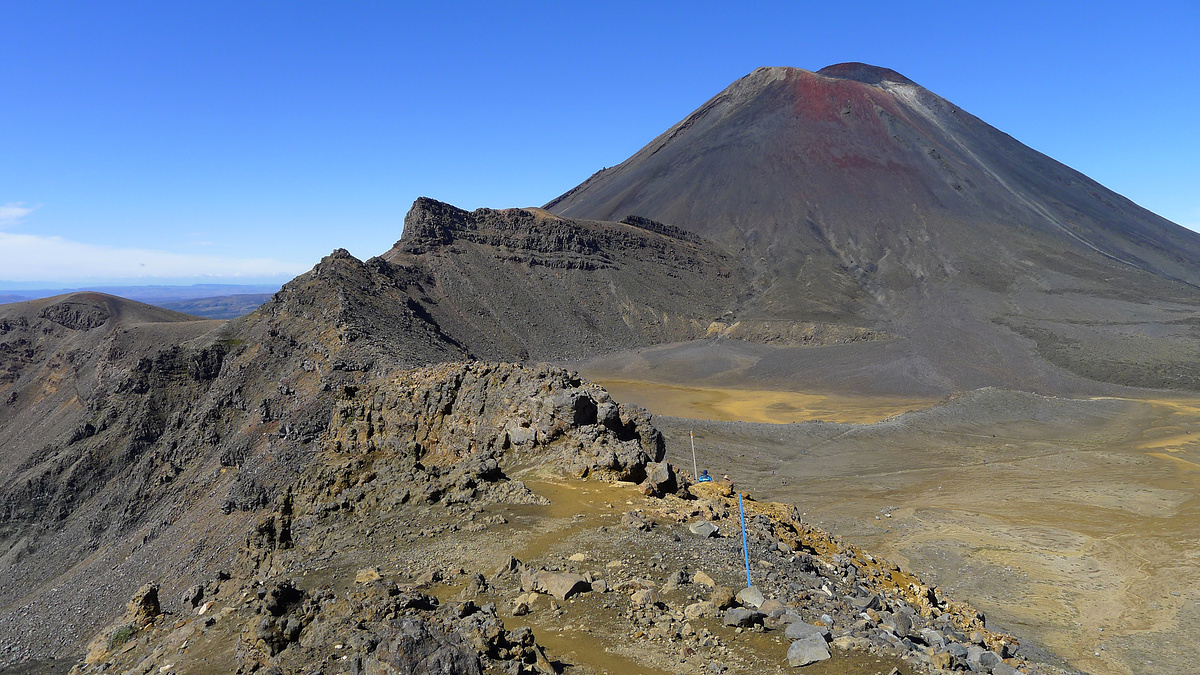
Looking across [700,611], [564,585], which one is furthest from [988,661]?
[564,585]

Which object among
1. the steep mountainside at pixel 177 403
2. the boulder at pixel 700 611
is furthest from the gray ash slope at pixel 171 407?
the boulder at pixel 700 611

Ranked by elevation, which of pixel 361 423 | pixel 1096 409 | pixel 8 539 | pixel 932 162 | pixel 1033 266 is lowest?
pixel 8 539

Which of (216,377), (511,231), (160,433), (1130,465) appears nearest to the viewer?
(1130,465)

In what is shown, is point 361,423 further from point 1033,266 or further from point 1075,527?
point 1033,266

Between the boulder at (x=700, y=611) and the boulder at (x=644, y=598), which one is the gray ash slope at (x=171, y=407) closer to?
the boulder at (x=644, y=598)

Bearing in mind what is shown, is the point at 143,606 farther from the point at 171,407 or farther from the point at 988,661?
the point at 171,407

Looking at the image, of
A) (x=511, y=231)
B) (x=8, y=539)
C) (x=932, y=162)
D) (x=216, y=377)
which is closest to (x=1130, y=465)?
(x=216, y=377)

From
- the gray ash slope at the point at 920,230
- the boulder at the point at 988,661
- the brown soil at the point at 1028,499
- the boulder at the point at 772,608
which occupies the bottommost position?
the brown soil at the point at 1028,499
